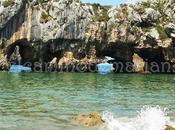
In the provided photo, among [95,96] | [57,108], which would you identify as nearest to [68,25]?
[95,96]

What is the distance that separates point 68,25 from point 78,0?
764 centimetres

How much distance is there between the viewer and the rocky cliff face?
96.9 m

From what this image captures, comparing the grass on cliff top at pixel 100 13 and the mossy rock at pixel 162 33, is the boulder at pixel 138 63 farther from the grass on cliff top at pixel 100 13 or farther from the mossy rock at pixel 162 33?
the grass on cliff top at pixel 100 13

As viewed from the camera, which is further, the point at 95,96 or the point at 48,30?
the point at 48,30

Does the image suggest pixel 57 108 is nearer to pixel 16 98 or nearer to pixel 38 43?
pixel 16 98

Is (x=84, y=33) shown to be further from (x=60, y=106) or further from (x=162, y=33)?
(x=60, y=106)

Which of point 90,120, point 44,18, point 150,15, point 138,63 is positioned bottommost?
point 90,120

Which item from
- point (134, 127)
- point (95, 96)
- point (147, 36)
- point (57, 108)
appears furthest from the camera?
point (147, 36)

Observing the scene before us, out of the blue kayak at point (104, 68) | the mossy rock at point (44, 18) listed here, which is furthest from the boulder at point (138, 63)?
the mossy rock at point (44, 18)

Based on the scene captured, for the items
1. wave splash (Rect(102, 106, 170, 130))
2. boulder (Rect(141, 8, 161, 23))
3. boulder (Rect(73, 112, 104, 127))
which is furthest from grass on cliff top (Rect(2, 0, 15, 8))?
wave splash (Rect(102, 106, 170, 130))

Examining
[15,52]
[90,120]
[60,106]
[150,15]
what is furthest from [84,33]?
[90,120]

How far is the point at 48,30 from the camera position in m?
97.4

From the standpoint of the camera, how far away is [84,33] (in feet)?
320

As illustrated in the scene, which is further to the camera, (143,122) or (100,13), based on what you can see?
(100,13)
